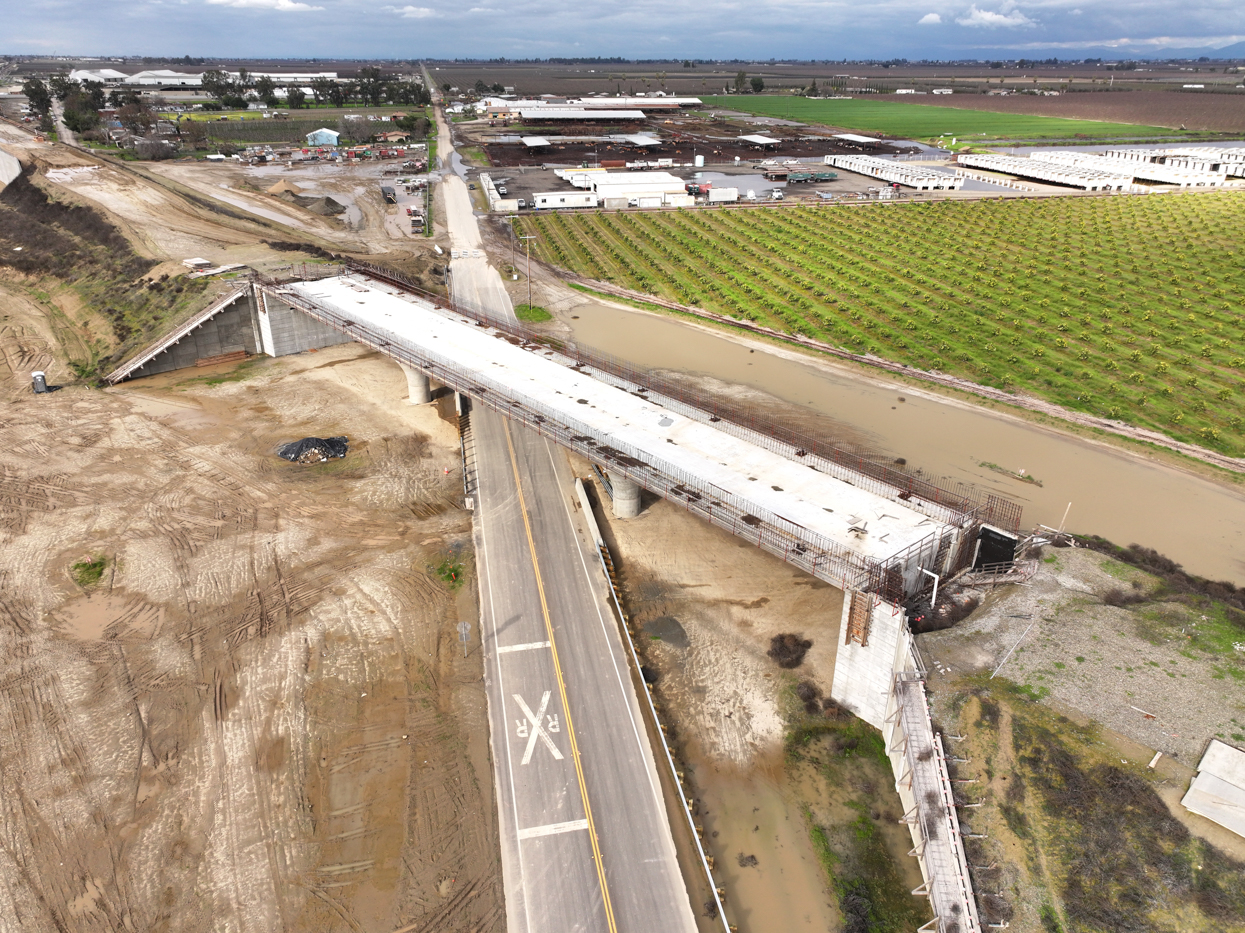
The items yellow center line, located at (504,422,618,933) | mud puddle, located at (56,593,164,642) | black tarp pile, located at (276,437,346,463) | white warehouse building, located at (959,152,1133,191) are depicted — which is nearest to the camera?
yellow center line, located at (504,422,618,933)

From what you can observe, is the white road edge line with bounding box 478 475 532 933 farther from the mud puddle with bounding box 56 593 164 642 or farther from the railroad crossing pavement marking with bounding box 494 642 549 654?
the mud puddle with bounding box 56 593 164 642

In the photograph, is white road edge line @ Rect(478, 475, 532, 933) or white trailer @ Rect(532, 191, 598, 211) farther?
white trailer @ Rect(532, 191, 598, 211)

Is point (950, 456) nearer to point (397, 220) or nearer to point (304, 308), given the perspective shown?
point (304, 308)

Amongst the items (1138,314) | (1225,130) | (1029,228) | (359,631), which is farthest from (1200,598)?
(1225,130)

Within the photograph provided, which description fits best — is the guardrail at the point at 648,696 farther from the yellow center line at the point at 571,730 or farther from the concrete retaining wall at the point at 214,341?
the concrete retaining wall at the point at 214,341

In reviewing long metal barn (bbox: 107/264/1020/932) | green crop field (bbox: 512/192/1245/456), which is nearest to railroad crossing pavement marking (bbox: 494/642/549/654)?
long metal barn (bbox: 107/264/1020/932)

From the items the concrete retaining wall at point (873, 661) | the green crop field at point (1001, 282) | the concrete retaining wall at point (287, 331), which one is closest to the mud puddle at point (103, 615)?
the concrete retaining wall at point (873, 661)
